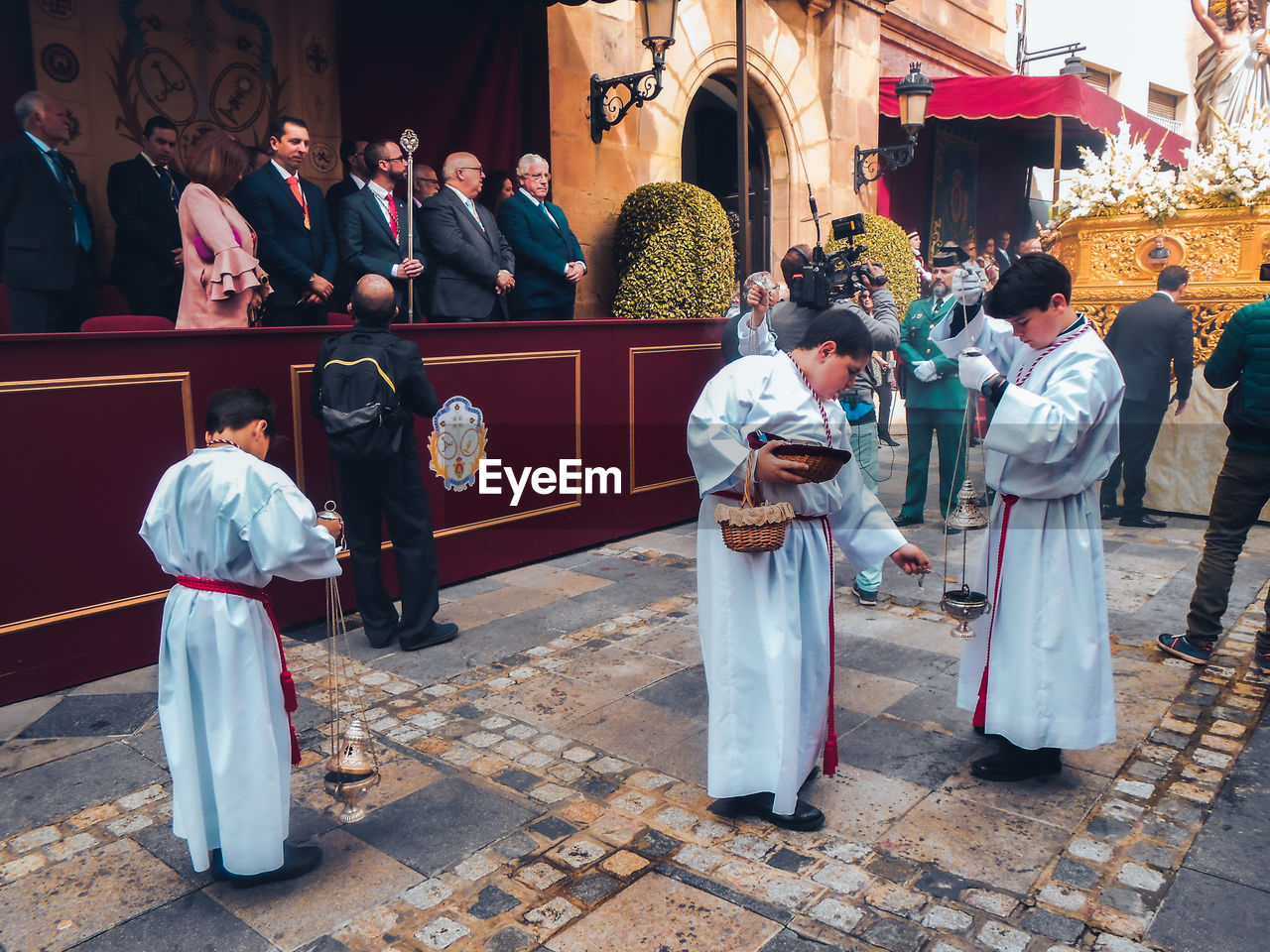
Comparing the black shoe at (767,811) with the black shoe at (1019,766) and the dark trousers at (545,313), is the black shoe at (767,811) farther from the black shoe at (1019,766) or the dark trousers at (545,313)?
the dark trousers at (545,313)

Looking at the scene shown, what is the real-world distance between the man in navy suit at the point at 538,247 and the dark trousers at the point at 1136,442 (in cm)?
441

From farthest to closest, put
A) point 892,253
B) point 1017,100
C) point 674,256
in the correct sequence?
point 1017,100 → point 892,253 → point 674,256

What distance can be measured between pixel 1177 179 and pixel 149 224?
25.1 ft

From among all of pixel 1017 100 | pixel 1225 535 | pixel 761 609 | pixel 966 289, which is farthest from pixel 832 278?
pixel 1017 100

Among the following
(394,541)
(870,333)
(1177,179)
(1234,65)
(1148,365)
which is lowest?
(394,541)

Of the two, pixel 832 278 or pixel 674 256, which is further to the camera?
pixel 674 256

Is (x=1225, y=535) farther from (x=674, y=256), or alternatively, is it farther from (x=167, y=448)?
(x=167, y=448)

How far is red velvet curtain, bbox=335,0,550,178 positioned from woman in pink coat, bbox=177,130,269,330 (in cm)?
280

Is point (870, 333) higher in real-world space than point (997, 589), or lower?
higher

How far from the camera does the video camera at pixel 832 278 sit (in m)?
5.69

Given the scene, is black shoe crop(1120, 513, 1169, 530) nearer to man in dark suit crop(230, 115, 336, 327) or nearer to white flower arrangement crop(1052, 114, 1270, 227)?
white flower arrangement crop(1052, 114, 1270, 227)

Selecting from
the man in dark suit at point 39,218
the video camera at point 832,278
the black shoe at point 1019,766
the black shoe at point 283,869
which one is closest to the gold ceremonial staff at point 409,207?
the man in dark suit at point 39,218

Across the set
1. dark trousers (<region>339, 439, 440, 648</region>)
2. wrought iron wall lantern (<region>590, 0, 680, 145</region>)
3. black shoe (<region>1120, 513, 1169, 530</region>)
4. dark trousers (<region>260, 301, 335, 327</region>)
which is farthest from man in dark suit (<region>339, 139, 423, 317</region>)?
black shoe (<region>1120, 513, 1169, 530</region>)

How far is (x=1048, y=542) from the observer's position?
3.64m
